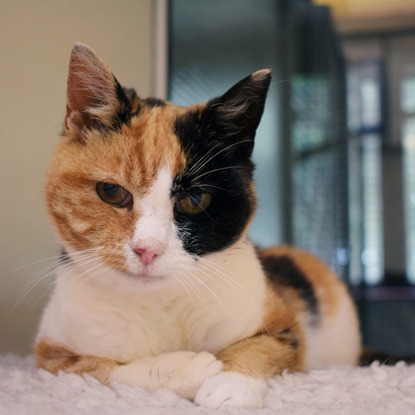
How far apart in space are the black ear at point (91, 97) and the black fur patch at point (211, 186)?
130mm

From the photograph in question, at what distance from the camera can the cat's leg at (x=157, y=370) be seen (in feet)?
2.93

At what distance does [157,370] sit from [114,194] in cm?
35

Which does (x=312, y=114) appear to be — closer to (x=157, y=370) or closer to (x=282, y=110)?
(x=282, y=110)

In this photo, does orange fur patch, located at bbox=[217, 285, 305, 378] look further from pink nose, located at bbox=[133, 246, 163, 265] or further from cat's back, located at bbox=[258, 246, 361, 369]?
pink nose, located at bbox=[133, 246, 163, 265]

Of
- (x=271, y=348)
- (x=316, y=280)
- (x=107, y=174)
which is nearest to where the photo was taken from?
(x=107, y=174)

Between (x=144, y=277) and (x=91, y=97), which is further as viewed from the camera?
(x=91, y=97)

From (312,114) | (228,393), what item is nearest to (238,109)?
(228,393)

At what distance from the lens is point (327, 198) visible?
240cm

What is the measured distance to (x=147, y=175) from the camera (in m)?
0.92

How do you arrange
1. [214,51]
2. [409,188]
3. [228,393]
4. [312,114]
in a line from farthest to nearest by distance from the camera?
[409,188] → [312,114] → [214,51] → [228,393]

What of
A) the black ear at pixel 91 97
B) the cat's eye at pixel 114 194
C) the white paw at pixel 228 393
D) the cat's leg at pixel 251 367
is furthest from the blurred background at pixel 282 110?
the white paw at pixel 228 393

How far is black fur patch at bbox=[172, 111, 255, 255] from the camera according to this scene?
93 centimetres

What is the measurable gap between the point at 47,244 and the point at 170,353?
0.47 metres

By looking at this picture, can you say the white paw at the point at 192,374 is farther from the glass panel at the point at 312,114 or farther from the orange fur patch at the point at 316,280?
the glass panel at the point at 312,114
